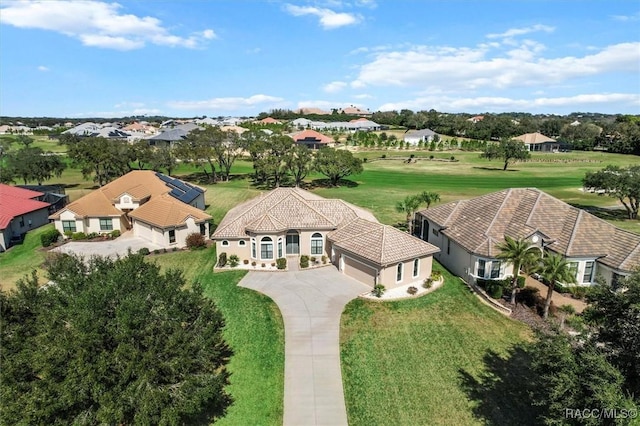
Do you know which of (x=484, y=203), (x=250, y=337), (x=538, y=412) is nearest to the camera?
(x=538, y=412)

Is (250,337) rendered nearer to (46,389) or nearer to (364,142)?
(46,389)

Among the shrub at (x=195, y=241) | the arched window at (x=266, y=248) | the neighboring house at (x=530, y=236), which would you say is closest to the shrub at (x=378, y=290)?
the neighboring house at (x=530, y=236)

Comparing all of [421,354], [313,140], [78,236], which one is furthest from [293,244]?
[313,140]

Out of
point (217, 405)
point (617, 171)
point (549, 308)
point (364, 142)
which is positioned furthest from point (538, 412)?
point (364, 142)

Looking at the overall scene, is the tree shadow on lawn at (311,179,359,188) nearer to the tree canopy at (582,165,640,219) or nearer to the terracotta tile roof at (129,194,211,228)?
the terracotta tile roof at (129,194,211,228)

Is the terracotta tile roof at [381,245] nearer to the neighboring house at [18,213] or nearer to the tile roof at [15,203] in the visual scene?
the neighboring house at [18,213]

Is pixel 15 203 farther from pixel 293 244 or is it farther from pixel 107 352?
pixel 107 352
